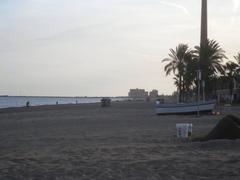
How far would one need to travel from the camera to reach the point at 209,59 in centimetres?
7912

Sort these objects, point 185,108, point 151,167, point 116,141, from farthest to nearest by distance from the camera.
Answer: point 185,108
point 116,141
point 151,167

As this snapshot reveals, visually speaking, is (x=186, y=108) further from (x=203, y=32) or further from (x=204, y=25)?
(x=203, y=32)

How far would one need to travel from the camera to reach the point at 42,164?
1280 cm

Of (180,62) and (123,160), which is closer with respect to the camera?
(123,160)

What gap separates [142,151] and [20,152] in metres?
3.79

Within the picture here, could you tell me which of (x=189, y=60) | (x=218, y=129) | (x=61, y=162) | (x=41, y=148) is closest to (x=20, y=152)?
(x=41, y=148)

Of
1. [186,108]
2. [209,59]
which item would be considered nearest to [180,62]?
[209,59]

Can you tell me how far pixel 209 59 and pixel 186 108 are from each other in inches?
1515

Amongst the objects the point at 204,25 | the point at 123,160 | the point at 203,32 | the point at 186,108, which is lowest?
the point at 123,160

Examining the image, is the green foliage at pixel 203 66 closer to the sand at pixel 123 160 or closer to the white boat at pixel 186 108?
the white boat at pixel 186 108

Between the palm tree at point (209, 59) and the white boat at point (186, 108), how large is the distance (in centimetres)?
3402

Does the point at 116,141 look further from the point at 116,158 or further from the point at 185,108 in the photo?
the point at 185,108

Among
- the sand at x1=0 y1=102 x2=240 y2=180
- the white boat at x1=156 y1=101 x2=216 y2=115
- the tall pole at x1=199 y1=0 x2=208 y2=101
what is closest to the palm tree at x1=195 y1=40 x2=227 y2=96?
the tall pole at x1=199 y1=0 x2=208 y2=101

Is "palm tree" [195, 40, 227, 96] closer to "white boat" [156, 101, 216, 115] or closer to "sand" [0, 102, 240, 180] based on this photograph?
"white boat" [156, 101, 216, 115]
